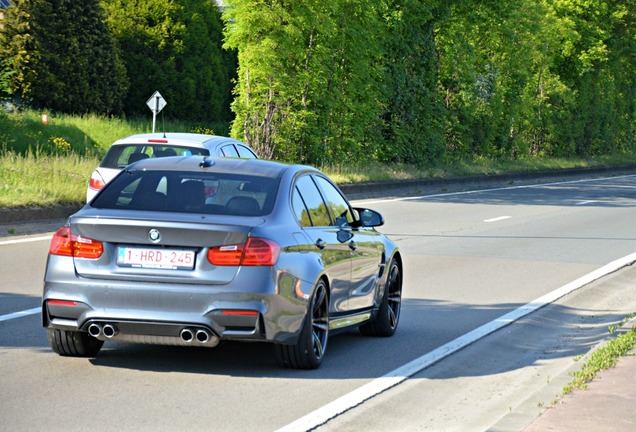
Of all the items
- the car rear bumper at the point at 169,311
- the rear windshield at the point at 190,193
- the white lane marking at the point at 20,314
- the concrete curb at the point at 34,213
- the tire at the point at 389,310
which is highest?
the rear windshield at the point at 190,193

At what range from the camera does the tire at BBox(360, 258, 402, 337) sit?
1045 centimetres

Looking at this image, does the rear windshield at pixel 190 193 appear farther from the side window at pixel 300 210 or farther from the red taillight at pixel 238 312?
the red taillight at pixel 238 312

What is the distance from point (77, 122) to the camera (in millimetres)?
47531

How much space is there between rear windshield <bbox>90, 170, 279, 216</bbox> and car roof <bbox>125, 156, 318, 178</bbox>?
73mm

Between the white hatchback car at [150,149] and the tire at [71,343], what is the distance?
→ 26.4 ft

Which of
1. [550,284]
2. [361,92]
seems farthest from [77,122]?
[550,284]

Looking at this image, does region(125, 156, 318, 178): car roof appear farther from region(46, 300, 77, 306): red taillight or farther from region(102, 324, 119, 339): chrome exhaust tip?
region(102, 324, 119, 339): chrome exhaust tip

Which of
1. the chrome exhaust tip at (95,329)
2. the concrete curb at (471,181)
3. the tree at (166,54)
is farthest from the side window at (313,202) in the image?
the tree at (166,54)

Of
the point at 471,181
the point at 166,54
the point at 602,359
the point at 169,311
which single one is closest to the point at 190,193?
the point at 169,311

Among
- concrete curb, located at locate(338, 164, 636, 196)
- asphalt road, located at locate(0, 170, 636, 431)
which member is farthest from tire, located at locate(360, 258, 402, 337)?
concrete curb, located at locate(338, 164, 636, 196)

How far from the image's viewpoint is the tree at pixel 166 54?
5831cm

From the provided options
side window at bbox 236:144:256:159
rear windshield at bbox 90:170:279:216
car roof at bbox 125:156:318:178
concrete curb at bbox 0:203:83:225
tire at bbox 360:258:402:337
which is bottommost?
concrete curb at bbox 0:203:83:225

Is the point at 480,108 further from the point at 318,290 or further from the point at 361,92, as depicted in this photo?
the point at 318,290

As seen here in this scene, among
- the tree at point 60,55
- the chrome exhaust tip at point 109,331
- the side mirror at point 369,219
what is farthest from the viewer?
the tree at point 60,55
